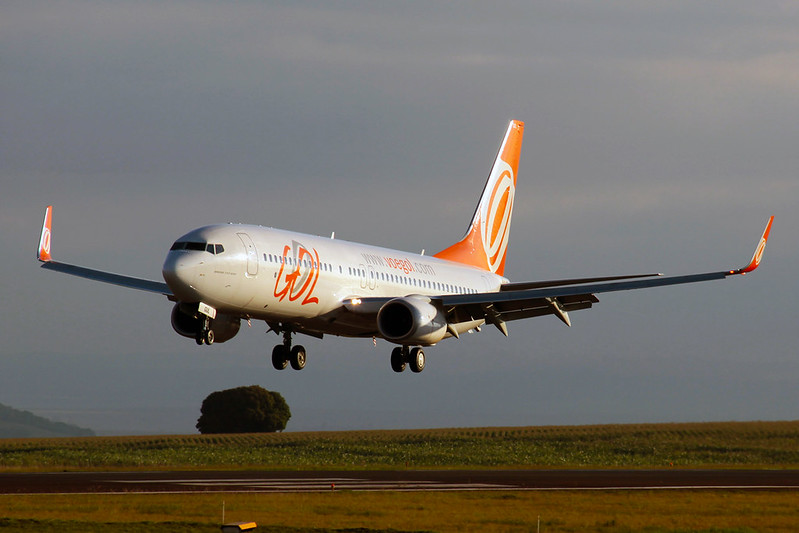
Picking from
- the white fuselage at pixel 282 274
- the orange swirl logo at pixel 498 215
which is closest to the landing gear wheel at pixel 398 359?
the white fuselage at pixel 282 274

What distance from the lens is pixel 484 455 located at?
279 ft

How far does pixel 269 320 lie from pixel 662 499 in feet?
57.1

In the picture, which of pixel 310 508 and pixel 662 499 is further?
pixel 662 499

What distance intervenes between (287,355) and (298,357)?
1.63ft

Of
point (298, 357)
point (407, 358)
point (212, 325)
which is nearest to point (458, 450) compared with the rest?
point (407, 358)

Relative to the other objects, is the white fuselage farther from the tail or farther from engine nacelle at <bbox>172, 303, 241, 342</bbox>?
the tail

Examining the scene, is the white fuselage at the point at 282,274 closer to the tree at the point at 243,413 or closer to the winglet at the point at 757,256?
the winglet at the point at 757,256

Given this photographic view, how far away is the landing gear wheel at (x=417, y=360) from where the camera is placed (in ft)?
178

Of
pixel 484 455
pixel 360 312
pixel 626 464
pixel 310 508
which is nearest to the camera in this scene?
pixel 310 508

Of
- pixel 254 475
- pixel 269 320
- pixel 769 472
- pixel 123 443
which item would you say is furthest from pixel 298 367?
pixel 123 443

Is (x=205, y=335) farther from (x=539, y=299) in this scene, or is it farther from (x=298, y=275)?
(x=539, y=299)

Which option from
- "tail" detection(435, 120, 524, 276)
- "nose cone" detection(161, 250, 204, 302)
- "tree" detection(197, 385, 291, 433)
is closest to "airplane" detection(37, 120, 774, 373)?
"nose cone" detection(161, 250, 204, 302)

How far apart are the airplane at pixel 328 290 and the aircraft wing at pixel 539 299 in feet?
0.16

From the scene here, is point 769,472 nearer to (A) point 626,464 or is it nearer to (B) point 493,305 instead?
(A) point 626,464
